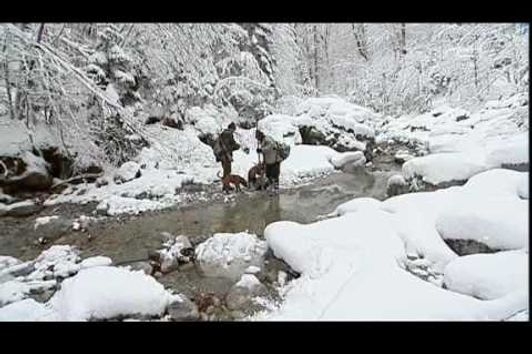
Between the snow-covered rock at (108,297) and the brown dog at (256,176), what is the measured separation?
4.06 meters

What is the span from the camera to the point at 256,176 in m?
7.24

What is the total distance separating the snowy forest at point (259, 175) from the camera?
3.05 m

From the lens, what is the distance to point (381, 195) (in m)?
6.81

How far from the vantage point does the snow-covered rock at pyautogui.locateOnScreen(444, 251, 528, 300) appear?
100 inches

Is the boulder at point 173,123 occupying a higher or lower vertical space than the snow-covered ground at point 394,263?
higher

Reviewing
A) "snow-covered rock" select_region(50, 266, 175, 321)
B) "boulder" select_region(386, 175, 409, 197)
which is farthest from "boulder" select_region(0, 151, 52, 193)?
"boulder" select_region(386, 175, 409, 197)

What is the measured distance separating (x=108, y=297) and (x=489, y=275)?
2454 millimetres

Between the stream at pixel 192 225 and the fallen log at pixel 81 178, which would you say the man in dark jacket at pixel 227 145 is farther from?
the fallen log at pixel 81 178

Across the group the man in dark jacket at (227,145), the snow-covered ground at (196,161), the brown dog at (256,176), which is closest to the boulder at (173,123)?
the snow-covered ground at (196,161)

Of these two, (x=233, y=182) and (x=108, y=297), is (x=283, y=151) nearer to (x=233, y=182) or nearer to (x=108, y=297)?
(x=233, y=182)

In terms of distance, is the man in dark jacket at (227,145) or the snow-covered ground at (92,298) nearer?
the snow-covered ground at (92,298)
